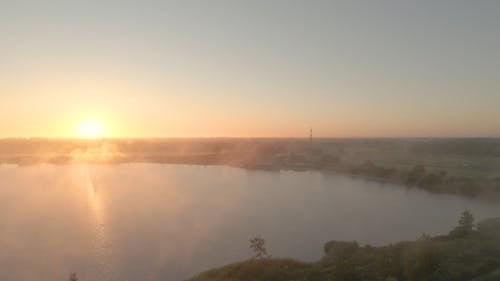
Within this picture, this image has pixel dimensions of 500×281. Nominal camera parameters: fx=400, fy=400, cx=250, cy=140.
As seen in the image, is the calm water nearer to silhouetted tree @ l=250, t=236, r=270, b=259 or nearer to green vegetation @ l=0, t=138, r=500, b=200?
silhouetted tree @ l=250, t=236, r=270, b=259

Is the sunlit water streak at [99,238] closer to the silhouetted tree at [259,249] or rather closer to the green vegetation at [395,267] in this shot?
the green vegetation at [395,267]

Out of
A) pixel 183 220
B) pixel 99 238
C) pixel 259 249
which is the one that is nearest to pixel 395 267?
pixel 259 249

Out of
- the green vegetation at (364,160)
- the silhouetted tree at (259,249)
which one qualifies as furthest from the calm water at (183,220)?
the green vegetation at (364,160)

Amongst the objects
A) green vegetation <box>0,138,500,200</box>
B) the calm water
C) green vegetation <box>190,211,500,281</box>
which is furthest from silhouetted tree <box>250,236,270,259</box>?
green vegetation <box>0,138,500,200</box>

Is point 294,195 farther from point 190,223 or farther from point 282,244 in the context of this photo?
point 282,244

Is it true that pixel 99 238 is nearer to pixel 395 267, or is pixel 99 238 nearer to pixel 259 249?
pixel 259 249

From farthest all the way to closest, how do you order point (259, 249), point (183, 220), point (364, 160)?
point (364, 160) < point (183, 220) < point (259, 249)

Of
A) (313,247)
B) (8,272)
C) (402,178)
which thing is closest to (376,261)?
(313,247)
